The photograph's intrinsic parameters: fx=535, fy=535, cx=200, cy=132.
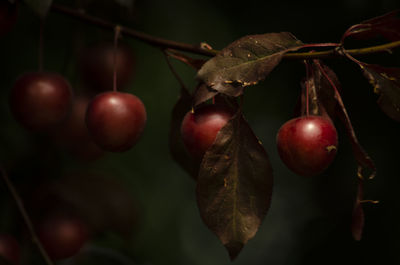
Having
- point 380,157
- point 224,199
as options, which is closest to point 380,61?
point 380,157

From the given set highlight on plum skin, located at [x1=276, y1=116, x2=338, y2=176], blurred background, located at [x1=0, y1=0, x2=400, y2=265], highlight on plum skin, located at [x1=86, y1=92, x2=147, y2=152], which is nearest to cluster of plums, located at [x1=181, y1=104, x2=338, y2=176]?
highlight on plum skin, located at [x1=276, y1=116, x2=338, y2=176]

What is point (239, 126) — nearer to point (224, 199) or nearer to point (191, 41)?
point (224, 199)

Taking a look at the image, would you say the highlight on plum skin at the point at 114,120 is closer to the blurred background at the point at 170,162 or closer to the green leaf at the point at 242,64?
the green leaf at the point at 242,64

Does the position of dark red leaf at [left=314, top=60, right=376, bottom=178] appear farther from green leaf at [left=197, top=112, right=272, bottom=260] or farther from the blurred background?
the blurred background

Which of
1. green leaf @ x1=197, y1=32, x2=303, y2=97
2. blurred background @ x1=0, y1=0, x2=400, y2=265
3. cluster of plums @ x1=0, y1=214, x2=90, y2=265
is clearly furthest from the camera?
blurred background @ x1=0, y1=0, x2=400, y2=265

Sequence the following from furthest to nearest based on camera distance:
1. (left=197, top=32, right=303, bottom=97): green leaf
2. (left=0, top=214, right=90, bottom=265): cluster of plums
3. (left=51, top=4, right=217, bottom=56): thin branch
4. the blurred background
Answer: the blurred background → (left=0, top=214, right=90, bottom=265): cluster of plums → (left=51, top=4, right=217, bottom=56): thin branch → (left=197, top=32, right=303, bottom=97): green leaf
